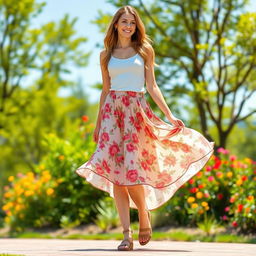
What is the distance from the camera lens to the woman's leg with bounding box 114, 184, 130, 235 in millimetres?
4977

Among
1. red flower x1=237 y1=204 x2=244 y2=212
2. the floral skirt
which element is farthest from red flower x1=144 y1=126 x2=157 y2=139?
red flower x1=237 y1=204 x2=244 y2=212

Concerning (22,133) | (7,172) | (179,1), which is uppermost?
(179,1)

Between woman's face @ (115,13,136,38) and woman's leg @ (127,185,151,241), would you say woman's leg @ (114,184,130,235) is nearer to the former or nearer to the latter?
woman's leg @ (127,185,151,241)

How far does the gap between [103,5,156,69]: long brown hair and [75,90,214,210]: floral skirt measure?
14.4 inches

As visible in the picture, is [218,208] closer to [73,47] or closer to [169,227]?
[169,227]

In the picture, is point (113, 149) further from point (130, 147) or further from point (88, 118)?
point (88, 118)

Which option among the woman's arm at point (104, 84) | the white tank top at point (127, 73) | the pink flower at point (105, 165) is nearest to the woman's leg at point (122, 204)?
the pink flower at point (105, 165)

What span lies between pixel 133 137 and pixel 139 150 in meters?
0.13

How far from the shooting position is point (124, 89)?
5051 millimetres

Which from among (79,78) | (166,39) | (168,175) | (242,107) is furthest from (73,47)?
(79,78)

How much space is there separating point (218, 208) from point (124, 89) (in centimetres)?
389

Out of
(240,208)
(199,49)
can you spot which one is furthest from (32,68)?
(240,208)

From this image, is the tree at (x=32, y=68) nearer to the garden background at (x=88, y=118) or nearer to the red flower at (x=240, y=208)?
the garden background at (x=88, y=118)

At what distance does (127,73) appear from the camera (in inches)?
198
